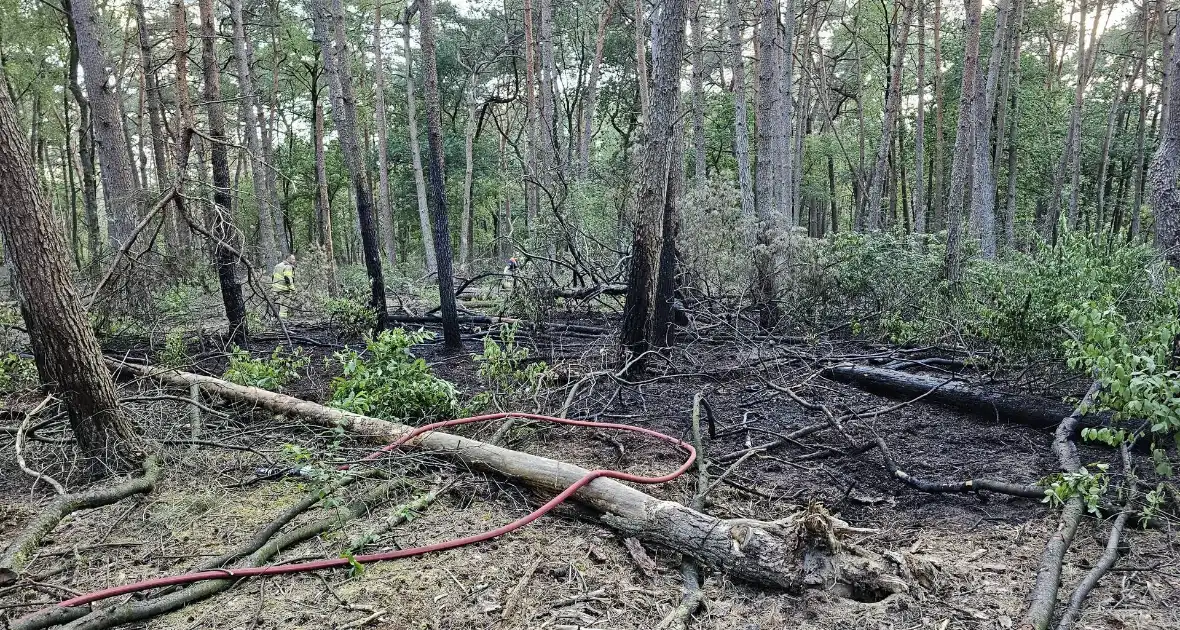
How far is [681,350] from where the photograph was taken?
8.43 metres

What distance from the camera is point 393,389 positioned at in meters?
5.76

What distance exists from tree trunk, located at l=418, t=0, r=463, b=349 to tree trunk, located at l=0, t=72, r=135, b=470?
4754 mm

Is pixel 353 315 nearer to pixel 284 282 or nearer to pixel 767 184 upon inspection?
pixel 284 282

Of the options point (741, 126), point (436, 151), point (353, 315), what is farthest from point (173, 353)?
point (741, 126)

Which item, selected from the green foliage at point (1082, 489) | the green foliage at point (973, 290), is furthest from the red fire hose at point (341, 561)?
the green foliage at point (973, 290)

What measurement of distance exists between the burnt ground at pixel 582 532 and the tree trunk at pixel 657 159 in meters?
1.50

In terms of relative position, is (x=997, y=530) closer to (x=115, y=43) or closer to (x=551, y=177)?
(x=551, y=177)

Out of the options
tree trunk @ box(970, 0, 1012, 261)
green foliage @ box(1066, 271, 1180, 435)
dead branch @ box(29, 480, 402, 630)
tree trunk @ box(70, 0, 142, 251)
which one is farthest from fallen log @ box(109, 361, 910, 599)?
tree trunk @ box(970, 0, 1012, 261)

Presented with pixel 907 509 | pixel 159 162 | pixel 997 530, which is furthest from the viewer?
pixel 159 162

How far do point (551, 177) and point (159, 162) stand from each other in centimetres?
1142

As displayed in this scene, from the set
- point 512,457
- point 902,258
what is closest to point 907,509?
point 512,457

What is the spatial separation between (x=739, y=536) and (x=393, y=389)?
3.47 metres

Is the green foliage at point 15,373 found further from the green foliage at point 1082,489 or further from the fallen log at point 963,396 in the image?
the green foliage at point 1082,489

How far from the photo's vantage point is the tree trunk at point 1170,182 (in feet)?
21.5
